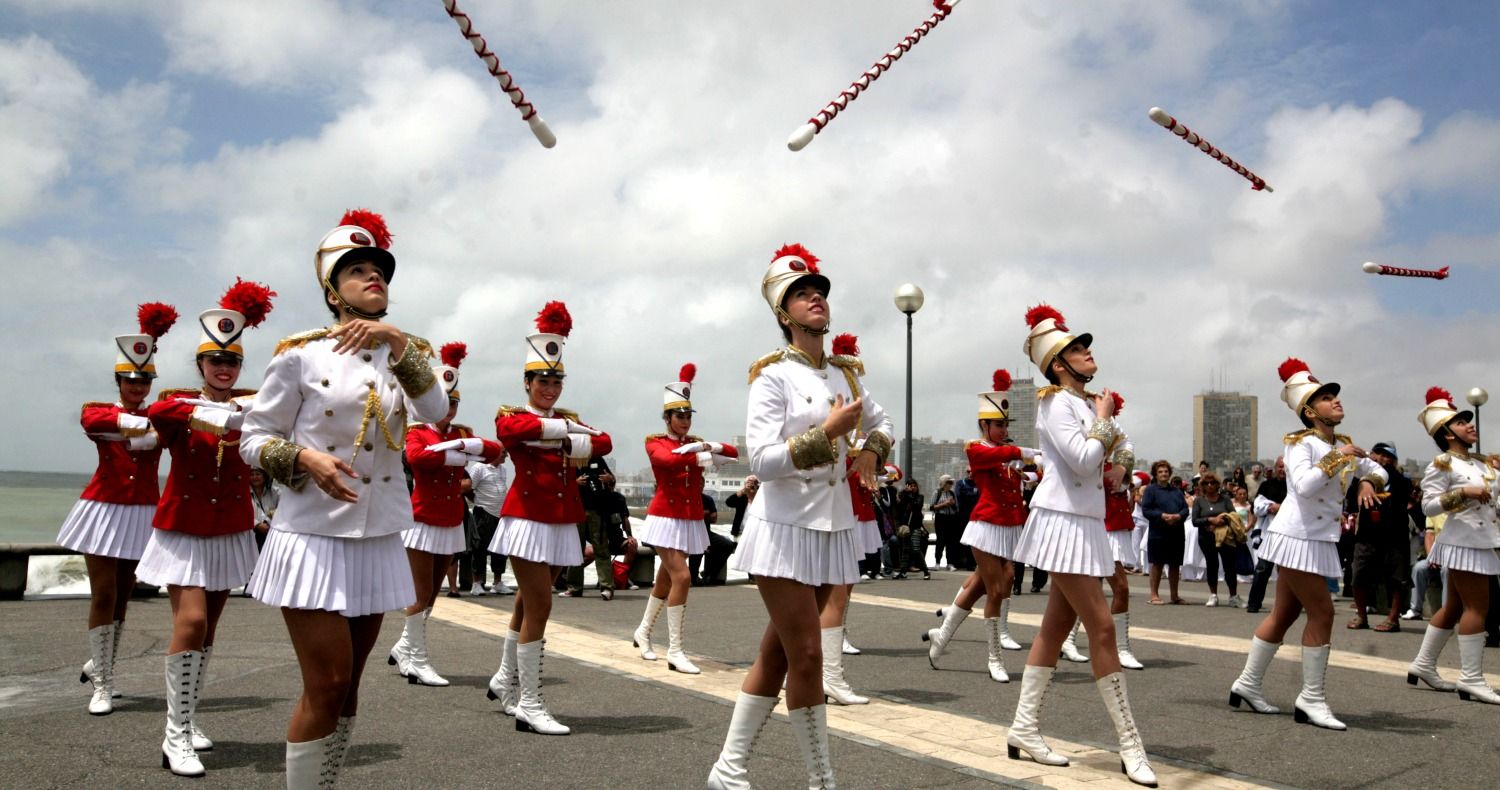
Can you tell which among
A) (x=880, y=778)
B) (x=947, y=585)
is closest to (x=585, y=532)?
(x=947, y=585)

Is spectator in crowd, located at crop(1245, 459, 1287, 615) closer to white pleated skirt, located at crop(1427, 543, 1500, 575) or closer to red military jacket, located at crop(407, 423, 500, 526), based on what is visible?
white pleated skirt, located at crop(1427, 543, 1500, 575)

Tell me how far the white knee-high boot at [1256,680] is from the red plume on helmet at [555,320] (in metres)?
5.24

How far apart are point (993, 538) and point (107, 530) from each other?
6.68 meters

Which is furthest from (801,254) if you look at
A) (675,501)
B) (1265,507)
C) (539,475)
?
(1265,507)

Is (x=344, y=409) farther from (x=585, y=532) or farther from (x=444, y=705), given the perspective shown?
(x=585, y=532)

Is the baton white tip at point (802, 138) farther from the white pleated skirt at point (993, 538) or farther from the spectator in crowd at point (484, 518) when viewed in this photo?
the spectator in crowd at point (484, 518)

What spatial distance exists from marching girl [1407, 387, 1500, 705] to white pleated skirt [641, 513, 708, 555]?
597cm

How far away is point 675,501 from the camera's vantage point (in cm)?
1037

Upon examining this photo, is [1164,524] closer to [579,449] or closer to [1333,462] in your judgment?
[1333,462]

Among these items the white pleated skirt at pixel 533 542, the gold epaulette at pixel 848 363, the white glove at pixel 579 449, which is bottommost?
the white pleated skirt at pixel 533 542

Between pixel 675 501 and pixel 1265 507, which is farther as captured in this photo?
pixel 1265 507

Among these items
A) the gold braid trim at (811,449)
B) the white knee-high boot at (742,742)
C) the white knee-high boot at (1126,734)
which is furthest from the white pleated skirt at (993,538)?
the gold braid trim at (811,449)

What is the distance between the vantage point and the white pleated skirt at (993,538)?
980 cm

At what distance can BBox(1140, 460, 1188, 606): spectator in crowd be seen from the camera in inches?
672
